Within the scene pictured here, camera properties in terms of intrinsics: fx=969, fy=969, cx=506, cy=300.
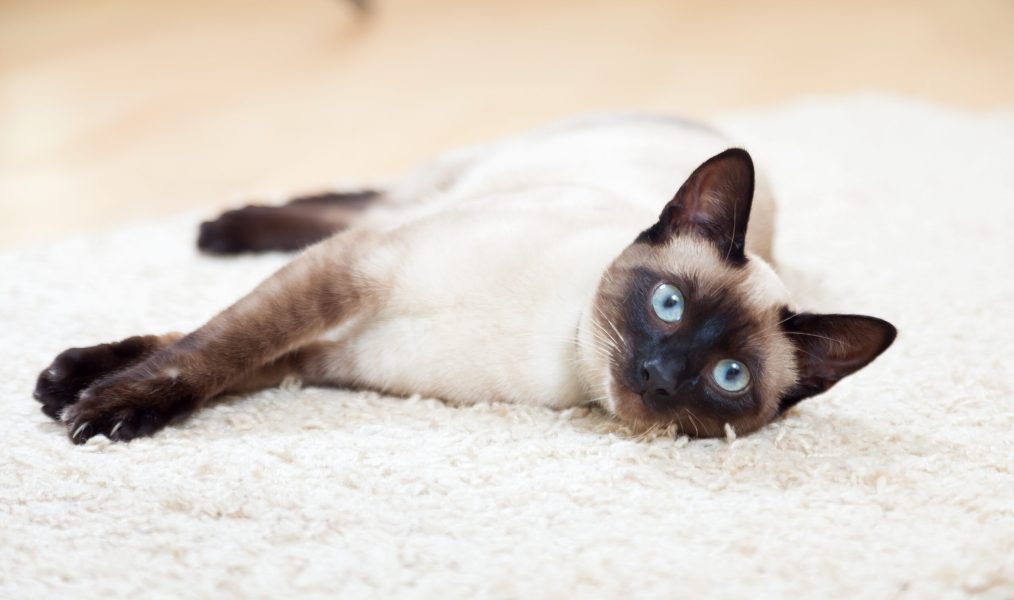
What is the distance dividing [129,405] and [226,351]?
16cm

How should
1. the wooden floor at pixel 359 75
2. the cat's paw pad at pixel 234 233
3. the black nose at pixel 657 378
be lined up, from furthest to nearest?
the wooden floor at pixel 359 75, the cat's paw pad at pixel 234 233, the black nose at pixel 657 378

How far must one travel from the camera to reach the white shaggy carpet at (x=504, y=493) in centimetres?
114

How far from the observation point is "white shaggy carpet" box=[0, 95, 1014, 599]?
3.73 ft

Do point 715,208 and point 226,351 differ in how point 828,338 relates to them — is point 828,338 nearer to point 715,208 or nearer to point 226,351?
point 715,208

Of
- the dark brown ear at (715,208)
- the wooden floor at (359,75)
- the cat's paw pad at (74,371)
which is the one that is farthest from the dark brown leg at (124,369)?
the wooden floor at (359,75)

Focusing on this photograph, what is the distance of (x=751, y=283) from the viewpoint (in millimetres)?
1527

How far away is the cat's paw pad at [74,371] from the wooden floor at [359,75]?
158 cm

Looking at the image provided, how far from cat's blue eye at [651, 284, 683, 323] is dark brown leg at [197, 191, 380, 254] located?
1098 millimetres

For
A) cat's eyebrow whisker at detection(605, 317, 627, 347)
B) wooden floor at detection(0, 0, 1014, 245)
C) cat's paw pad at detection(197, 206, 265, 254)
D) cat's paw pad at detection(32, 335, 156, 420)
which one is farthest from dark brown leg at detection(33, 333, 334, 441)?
wooden floor at detection(0, 0, 1014, 245)

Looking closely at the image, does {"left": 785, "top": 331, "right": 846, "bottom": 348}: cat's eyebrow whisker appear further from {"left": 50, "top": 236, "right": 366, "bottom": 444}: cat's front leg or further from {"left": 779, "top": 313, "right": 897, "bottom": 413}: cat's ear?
{"left": 50, "top": 236, "right": 366, "bottom": 444}: cat's front leg

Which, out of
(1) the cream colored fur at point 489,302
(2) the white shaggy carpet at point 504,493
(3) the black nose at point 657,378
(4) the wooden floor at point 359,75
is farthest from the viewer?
(4) the wooden floor at point 359,75

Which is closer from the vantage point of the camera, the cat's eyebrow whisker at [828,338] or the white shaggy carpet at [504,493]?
the white shaggy carpet at [504,493]

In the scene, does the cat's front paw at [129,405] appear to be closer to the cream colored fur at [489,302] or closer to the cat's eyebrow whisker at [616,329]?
the cream colored fur at [489,302]

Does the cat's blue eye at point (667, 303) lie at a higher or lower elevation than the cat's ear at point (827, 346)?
higher
